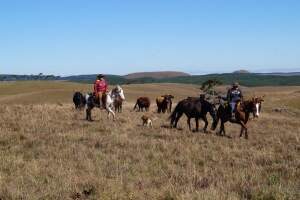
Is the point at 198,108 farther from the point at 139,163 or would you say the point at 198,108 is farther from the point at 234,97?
the point at 139,163

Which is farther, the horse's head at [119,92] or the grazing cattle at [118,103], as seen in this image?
the grazing cattle at [118,103]

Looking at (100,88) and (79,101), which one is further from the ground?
(100,88)

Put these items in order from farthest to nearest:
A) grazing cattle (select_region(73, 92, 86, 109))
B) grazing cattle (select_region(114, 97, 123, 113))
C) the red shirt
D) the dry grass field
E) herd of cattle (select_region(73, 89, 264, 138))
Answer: grazing cattle (select_region(73, 92, 86, 109)), grazing cattle (select_region(114, 97, 123, 113)), the red shirt, herd of cattle (select_region(73, 89, 264, 138)), the dry grass field

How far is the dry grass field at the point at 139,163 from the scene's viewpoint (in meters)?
9.39

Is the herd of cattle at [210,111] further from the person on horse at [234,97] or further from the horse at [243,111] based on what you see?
the person on horse at [234,97]

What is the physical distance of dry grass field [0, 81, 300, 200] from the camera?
370 inches

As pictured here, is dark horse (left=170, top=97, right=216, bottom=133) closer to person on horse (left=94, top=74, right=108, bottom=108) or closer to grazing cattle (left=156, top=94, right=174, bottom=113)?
person on horse (left=94, top=74, right=108, bottom=108)

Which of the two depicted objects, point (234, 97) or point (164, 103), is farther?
point (164, 103)

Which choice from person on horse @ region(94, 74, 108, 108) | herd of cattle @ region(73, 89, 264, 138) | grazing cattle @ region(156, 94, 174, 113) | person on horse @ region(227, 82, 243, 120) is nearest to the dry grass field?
herd of cattle @ region(73, 89, 264, 138)

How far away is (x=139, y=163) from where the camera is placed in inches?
508

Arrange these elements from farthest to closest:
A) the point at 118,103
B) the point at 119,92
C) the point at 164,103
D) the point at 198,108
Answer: the point at 164,103, the point at 118,103, the point at 119,92, the point at 198,108

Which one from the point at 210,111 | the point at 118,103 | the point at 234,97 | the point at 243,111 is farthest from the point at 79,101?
the point at 243,111

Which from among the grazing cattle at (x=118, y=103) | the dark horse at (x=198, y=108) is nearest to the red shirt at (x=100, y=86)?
the dark horse at (x=198, y=108)

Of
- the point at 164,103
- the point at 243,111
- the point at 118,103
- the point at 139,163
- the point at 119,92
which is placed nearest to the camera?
the point at 139,163
